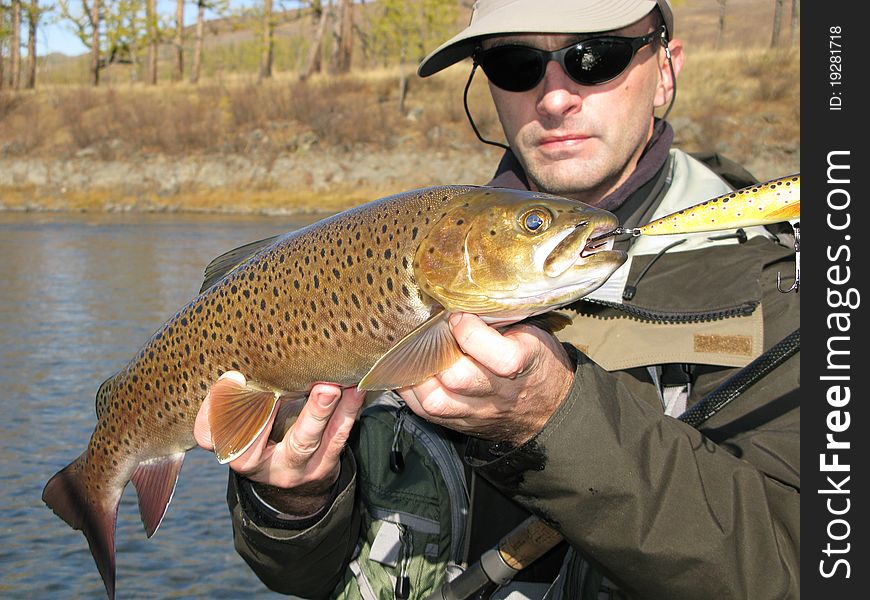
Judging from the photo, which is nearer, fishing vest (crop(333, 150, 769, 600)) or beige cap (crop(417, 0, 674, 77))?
fishing vest (crop(333, 150, 769, 600))

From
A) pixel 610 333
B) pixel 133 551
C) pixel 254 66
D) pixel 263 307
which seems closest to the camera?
pixel 263 307

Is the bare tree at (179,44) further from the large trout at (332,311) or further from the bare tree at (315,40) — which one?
the large trout at (332,311)

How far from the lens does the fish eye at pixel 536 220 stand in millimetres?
2414

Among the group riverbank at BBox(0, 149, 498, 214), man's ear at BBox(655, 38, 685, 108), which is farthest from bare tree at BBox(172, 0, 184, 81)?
man's ear at BBox(655, 38, 685, 108)

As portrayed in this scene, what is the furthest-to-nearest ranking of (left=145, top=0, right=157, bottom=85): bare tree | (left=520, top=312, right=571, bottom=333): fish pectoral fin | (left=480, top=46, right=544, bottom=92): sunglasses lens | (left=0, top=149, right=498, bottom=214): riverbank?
(left=145, top=0, right=157, bottom=85): bare tree, (left=0, top=149, right=498, bottom=214): riverbank, (left=480, top=46, right=544, bottom=92): sunglasses lens, (left=520, top=312, right=571, bottom=333): fish pectoral fin

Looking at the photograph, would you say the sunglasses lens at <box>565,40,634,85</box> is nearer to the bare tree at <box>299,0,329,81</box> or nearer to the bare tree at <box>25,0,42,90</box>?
the bare tree at <box>299,0,329,81</box>

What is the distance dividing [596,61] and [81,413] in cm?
612

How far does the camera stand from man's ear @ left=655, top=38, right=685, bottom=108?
3957mm

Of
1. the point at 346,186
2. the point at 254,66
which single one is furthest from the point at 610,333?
the point at 254,66

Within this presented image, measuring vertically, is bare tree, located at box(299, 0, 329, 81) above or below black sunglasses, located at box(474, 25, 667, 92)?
above

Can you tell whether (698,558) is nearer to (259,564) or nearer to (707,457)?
(707,457)

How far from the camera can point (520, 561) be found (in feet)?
10.0

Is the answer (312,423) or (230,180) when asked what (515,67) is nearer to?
(312,423)
